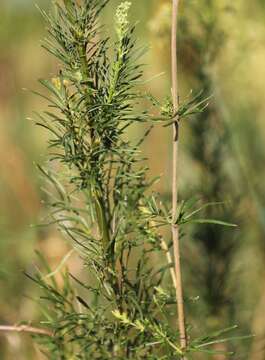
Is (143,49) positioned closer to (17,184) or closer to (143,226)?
(143,226)

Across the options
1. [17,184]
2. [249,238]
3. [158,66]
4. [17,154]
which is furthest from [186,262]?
[17,154]

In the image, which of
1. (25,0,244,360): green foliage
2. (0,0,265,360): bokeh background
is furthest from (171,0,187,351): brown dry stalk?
(0,0,265,360): bokeh background

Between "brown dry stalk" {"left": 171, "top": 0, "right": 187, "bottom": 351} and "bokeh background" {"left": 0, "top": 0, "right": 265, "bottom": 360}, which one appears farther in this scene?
"bokeh background" {"left": 0, "top": 0, "right": 265, "bottom": 360}

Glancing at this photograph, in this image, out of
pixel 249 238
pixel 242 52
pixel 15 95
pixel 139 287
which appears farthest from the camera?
pixel 15 95

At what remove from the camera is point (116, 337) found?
68cm

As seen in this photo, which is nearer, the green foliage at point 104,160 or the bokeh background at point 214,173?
the green foliage at point 104,160

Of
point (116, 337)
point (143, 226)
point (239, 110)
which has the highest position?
point (239, 110)

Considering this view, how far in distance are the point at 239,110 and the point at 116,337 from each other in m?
0.94

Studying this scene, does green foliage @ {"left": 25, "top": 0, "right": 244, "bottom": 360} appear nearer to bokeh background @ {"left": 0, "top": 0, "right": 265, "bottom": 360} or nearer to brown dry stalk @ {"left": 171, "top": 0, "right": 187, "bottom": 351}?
brown dry stalk @ {"left": 171, "top": 0, "right": 187, "bottom": 351}

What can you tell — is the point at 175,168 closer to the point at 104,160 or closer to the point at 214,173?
the point at 104,160

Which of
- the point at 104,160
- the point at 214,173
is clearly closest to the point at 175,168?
the point at 104,160

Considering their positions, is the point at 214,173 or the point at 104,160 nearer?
the point at 104,160

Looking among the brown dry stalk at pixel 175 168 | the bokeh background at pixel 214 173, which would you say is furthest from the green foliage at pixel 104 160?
the bokeh background at pixel 214 173

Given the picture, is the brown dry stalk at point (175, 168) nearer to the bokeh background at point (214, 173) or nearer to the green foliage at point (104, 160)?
the green foliage at point (104, 160)
